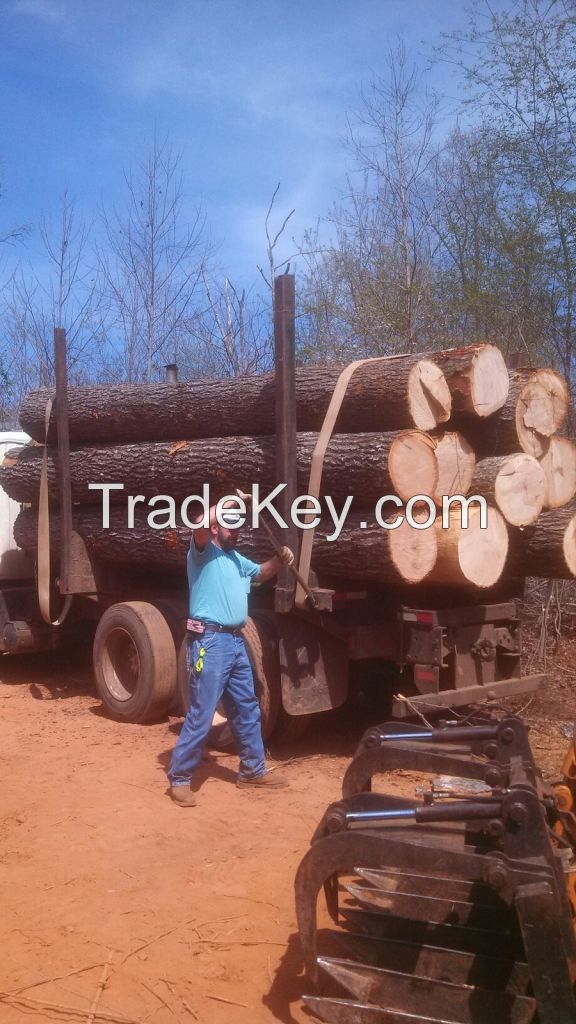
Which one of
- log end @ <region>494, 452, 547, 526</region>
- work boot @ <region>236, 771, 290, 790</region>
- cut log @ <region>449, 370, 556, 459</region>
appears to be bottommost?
work boot @ <region>236, 771, 290, 790</region>

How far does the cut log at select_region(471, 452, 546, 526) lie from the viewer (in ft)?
22.6

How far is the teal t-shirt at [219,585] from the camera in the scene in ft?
20.3

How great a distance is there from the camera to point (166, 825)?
559 cm

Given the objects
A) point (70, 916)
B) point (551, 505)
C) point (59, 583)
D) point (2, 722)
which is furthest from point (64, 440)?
point (70, 916)

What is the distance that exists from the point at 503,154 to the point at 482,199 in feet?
6.08

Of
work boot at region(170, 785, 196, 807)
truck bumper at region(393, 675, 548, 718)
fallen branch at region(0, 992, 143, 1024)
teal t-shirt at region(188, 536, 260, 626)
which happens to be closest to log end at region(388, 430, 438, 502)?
teal t-shirt at region(188, 536, 260, 626)

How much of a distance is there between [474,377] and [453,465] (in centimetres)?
67

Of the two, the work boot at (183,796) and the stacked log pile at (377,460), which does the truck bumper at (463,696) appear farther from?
the work boot at (183,796)

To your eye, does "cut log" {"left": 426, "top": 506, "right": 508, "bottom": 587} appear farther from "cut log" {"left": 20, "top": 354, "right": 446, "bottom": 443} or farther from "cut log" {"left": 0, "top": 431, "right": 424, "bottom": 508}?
"cut log" {"left": 20, "top": 354, "right": 446, "bottom": 443}

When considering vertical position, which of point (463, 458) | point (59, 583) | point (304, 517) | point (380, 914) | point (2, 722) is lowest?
point (2, 722)

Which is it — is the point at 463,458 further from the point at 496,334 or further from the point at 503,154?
the point at 503,154

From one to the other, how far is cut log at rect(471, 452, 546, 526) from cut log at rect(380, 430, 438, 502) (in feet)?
2.01

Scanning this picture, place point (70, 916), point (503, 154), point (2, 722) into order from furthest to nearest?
point (503, 154) < point (2, 722) < point (70, 916)

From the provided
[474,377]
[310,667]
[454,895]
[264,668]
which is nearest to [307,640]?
[310,667]
